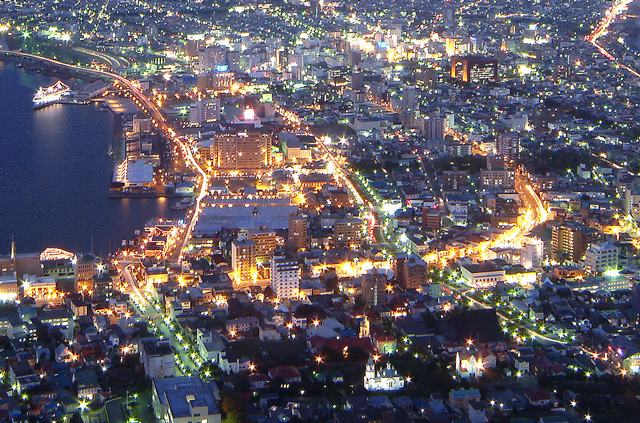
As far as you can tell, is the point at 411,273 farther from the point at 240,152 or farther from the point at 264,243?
the point at 240,152

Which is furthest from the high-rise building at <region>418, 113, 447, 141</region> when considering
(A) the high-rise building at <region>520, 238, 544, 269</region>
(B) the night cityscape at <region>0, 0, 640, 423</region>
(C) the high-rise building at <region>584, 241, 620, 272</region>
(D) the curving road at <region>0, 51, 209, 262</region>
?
(C) the high-rise building at <region>584, 241, 620, 272</region>

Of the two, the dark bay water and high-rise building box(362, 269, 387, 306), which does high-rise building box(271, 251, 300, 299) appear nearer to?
high-rise building box(362, 269, 387, 306)

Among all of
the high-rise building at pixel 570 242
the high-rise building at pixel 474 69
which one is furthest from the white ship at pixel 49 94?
the high-rise building at pixel 570 242

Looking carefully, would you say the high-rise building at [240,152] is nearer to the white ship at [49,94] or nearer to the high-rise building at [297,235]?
the high-rise building at [297,235]

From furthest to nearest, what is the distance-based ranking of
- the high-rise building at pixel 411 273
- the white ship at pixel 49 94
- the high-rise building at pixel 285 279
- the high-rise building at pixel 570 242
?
the white ship at pixel 49 94 < the high-rise building at pixel 570 242 < the high-rise building at pixel 411 273 < the high-rise building at pixel 285 279

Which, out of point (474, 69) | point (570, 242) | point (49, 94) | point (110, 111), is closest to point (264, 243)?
point (570, 242)

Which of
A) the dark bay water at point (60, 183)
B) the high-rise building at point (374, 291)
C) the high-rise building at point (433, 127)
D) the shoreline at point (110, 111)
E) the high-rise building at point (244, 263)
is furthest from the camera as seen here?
the high-rise building at point (433, 127)
